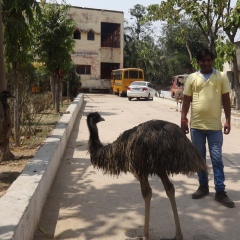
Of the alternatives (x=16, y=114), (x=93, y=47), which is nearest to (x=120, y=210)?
(x=16, y=114)

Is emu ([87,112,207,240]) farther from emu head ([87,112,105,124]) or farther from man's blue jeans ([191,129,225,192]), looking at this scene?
man's blue jeans ([191,129,225,192])

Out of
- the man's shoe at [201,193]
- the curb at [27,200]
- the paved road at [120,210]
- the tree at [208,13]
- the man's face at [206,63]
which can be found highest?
the tree at [208,13]

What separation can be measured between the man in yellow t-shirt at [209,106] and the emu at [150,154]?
3.08 feet

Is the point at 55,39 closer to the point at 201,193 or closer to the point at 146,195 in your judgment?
the point at 201,193

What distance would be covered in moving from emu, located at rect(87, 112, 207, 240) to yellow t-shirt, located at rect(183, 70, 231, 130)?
1020 millimetres

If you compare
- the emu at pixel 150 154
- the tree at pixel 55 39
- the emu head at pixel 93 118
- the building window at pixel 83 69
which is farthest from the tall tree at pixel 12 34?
the building window at pixel 83 69

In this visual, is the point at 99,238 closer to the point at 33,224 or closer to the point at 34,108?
the point at 33,224

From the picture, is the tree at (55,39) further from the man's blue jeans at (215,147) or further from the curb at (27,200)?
the man's blue jeans at (215,147)

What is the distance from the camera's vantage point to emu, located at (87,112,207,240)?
3070 mm

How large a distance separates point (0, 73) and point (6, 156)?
4.39ft

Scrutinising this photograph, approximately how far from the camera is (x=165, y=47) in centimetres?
4416

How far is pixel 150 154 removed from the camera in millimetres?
3064

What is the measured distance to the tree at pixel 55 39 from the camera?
42.2 feet

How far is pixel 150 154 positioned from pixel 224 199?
158cm
